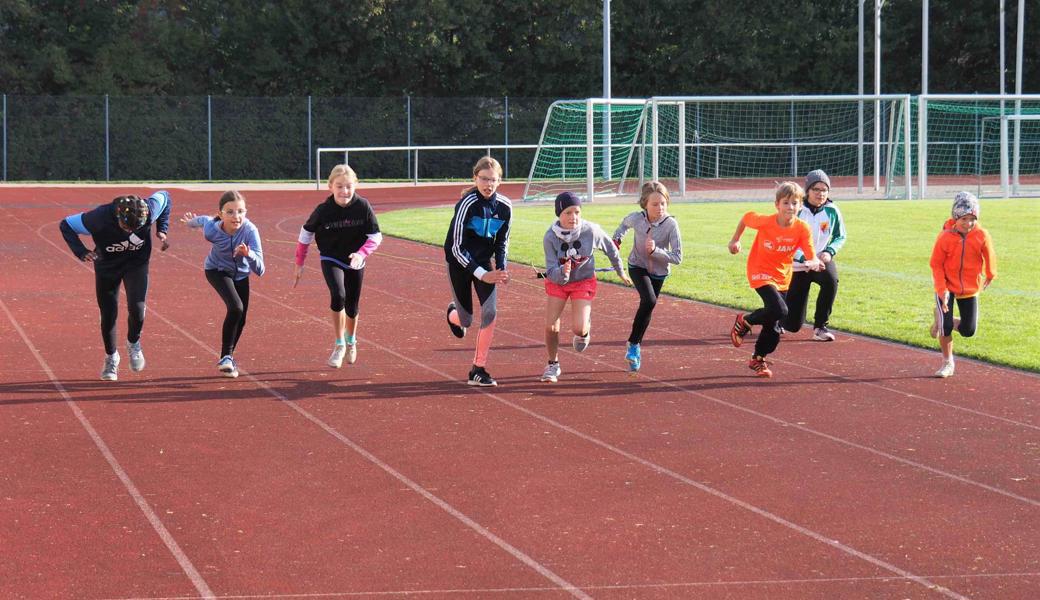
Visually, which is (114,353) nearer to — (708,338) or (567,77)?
(708,338)

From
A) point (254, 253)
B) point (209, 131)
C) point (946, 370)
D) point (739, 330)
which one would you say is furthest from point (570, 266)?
point (209, 131)

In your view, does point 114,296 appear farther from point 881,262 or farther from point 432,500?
point 881,262

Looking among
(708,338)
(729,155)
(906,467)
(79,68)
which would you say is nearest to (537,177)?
(729,155)

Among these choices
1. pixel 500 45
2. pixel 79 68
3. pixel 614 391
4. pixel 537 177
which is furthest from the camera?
pixel 500 45

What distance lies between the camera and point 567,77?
49500 mm

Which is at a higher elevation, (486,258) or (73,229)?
(73,229)

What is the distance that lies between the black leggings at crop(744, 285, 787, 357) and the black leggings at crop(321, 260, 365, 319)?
9.91 feet

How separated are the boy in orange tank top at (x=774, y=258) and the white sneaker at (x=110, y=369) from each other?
4.58m

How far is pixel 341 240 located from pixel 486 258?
1.29 metres

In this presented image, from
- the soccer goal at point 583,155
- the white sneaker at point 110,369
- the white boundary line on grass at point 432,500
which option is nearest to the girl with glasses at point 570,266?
the white boundary line on grass at point 432,500

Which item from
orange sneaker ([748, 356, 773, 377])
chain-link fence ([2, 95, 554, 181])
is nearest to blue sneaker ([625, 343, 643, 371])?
orange sneaker ([748, 356, 773, 377])

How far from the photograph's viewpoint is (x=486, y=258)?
32.6ft

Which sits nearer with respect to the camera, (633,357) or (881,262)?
(633,357)

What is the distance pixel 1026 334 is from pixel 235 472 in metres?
7.71
